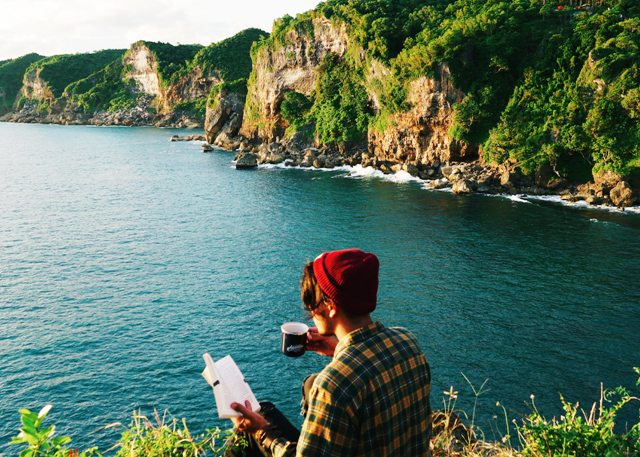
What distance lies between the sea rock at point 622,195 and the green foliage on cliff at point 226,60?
136714mm

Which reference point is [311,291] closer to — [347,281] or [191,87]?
[347,281]

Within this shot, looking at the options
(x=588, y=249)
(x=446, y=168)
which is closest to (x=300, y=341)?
(x=588, y=249)

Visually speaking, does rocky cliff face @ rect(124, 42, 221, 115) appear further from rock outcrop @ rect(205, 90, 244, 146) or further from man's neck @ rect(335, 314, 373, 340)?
man's neck @ rect(335, 314, 373, 340)

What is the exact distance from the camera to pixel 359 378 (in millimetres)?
3414

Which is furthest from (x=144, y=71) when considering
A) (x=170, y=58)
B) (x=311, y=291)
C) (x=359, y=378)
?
(x=359, y=378)

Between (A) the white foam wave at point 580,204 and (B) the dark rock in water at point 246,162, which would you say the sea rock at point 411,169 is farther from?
(B) the dark rock in water at point 246,162

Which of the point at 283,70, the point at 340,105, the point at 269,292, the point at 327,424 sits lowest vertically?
the point at 269,292

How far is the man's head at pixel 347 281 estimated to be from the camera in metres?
3.62

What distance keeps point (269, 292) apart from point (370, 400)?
30235 mm

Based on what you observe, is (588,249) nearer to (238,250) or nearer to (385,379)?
(238,250)

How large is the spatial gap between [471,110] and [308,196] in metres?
25.4

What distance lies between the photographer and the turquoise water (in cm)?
2280

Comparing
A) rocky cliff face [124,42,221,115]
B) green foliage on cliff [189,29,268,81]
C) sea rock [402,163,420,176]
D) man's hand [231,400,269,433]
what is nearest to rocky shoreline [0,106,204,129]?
rocky cliff face [124,42,221,115]

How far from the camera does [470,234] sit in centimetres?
4469
